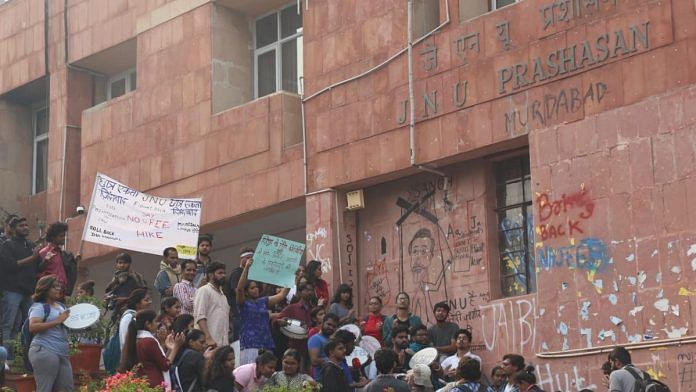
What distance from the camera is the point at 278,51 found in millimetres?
24578

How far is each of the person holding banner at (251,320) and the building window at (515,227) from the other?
12.0ft

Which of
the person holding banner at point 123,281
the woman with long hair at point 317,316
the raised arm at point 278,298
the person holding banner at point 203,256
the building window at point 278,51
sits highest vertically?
the building window at point 278,51

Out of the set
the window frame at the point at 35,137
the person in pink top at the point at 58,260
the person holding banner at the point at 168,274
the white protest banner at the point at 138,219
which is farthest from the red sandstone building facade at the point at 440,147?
the person in pink top at the point at 58,260

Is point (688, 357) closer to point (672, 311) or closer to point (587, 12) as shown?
point (672, 311)

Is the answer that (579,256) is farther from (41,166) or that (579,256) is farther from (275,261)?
(41,166)

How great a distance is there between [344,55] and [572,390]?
270 inches

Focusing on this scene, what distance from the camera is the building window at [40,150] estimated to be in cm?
3030

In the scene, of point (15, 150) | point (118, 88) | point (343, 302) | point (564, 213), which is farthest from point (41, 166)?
point (564, 213)

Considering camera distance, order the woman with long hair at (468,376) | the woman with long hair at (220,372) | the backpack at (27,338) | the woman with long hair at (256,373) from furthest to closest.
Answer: the backpack at (27,338)
the woman with long hair at (256,373)
the woman with long hair at (220,372)
the woman with long hair at (468,376)

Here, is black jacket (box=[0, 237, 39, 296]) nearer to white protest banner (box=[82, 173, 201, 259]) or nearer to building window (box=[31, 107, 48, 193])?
white protest banner (box=[82, 173, 201, 259])

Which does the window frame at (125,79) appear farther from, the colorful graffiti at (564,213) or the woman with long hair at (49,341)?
the woman with long hair at (49,341)

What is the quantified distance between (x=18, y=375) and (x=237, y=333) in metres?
2.70

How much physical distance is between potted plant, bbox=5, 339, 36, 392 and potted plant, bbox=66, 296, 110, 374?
24.8 inches

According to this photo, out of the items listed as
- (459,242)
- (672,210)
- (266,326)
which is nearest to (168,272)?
(266,326)
